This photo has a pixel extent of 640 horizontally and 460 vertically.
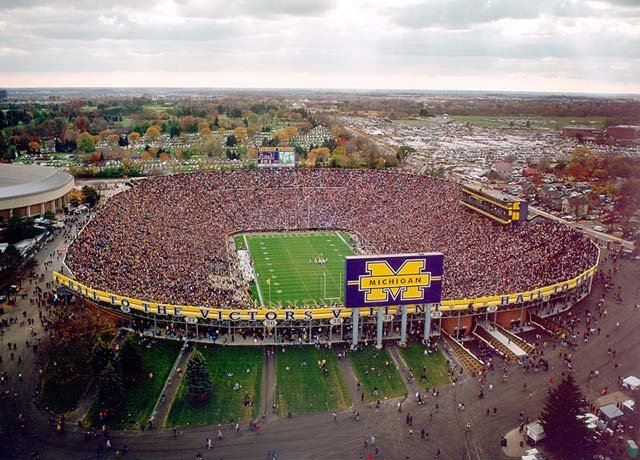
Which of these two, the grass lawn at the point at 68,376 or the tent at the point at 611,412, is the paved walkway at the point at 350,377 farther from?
the grass lawn at the point at 68,376

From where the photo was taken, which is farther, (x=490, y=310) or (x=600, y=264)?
(x=600, y=264)

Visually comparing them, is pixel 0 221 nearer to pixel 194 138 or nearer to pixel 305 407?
pixel 305 407

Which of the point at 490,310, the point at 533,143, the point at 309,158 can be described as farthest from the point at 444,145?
the point at 490,310

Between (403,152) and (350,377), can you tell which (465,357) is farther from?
(403,152)

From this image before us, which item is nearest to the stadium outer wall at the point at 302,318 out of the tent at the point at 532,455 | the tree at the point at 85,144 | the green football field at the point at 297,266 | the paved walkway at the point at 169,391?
the paved walkway at the point at 169,391

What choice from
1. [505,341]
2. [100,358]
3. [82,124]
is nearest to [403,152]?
[505,341]

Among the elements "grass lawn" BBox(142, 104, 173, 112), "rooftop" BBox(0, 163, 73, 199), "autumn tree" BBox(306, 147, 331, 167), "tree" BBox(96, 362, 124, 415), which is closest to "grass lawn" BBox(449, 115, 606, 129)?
"autumn tree" BBox(306, 147, 331, 167)

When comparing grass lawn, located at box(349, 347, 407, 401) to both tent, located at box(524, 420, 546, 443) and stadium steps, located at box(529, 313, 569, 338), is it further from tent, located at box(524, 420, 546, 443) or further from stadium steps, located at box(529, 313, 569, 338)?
stadium steps, located at box(529, 313, 569, 338)
